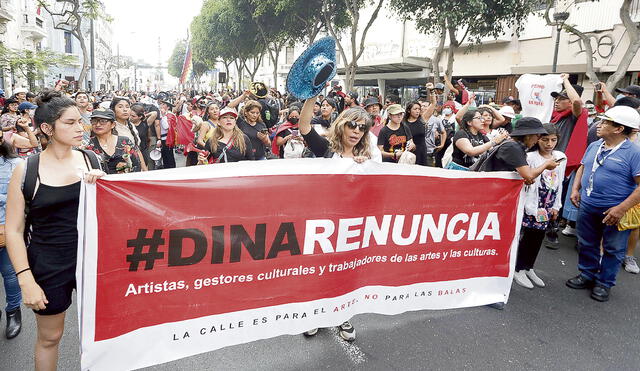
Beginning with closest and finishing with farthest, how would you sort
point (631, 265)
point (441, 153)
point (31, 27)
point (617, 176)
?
point (617, 176) < point (631, 265) < point (441, 153) < point (31, 27)

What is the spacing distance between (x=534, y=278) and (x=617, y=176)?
1.30m

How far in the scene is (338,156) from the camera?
3344 millimetres

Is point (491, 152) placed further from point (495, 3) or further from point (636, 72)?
point (636, 72)

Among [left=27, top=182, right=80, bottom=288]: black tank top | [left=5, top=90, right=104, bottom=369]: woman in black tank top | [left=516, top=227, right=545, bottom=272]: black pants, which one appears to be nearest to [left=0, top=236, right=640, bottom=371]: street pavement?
[left=516, top=227, right=545, bottom=272]: black pants

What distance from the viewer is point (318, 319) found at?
2.88 meters

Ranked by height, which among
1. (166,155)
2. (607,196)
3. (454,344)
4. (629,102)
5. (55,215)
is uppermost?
(629,102)

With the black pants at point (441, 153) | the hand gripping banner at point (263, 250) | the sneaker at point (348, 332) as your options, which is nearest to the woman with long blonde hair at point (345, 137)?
the sneaker at point (348, 332)

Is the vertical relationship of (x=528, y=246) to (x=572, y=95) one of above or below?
below

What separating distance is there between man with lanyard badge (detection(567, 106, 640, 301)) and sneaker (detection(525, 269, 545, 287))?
31 centimetres

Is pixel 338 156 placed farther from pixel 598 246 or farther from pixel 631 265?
pixel 631 265

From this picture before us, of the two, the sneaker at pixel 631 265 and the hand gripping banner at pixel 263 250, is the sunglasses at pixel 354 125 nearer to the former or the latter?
the hand gripping banner at pixel 263 250

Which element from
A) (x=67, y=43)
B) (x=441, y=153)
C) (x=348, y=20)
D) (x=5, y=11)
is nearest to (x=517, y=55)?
(x=348, y=20)

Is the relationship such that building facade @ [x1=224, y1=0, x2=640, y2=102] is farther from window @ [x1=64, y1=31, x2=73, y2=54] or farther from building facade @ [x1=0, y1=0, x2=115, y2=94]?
window @ [x1=64, y1=31, x2=73, y2=54]

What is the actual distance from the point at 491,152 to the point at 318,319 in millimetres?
2287
